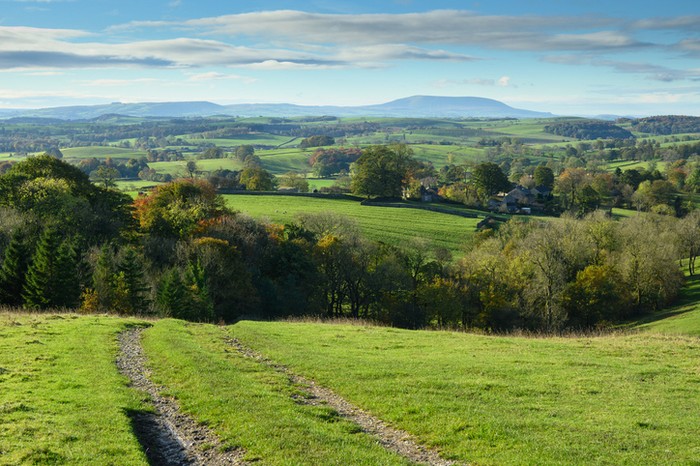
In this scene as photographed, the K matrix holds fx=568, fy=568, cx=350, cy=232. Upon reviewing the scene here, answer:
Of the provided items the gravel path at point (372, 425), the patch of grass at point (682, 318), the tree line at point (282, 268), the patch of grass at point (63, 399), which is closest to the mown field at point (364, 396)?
the patch of grass at point (63, 399)

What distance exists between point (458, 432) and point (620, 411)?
590 centimetres

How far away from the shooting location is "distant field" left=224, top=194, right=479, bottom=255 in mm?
91562

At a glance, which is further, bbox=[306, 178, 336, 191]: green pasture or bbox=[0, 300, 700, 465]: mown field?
bbox=[306, 178, 336, 191]: green pasture

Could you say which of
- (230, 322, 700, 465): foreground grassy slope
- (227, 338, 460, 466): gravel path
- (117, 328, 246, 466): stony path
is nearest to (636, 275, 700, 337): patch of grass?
(230, 322, 700, 465): foreground grassy slope

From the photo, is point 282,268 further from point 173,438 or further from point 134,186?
point 134,186

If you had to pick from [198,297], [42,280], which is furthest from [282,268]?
[42,280]

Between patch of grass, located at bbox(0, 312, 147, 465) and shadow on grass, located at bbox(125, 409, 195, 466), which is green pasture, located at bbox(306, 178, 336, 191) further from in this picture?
shadow on grass, located at bbox(125, 409, 195, 466)

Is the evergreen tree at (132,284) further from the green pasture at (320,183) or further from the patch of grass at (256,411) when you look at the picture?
the green pasture at (320,183)

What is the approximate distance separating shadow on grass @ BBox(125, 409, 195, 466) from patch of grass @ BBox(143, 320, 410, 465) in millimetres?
1059

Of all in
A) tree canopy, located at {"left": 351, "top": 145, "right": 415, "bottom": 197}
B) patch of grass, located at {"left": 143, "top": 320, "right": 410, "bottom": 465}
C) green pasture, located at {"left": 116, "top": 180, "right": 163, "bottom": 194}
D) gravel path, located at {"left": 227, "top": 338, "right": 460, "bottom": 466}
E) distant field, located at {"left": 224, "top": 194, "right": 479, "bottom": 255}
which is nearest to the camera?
patch of grass, located at {"left": 143, "top": 320, "right": 410, "bottom": 465}

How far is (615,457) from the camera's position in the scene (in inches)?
559

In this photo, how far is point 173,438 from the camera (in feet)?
53.0

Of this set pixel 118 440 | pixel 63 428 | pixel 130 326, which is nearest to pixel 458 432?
pixel 118 440

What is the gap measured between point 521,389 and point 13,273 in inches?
1547
